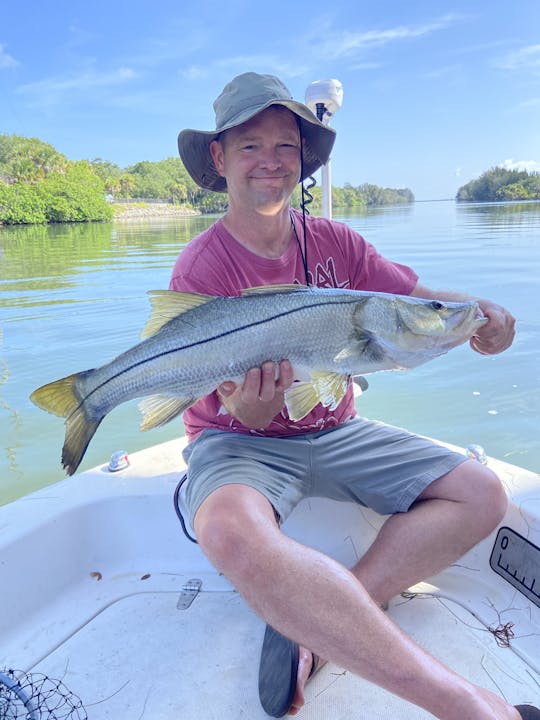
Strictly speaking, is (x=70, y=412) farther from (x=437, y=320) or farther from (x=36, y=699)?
(x=437, y=320)

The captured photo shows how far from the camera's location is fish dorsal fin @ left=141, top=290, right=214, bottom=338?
2.17 m

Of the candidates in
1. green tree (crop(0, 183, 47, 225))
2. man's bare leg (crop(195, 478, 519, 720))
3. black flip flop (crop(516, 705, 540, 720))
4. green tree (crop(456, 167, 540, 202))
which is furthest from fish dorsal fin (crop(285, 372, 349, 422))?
green tree (crop(456, 167, 540, 202))

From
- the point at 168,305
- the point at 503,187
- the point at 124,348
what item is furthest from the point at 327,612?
the point at 503,187

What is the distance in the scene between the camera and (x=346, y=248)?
9.13 feet

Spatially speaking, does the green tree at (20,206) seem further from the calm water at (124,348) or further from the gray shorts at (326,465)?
the gray shorts at (326,465)

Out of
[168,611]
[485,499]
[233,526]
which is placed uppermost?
[233,526]

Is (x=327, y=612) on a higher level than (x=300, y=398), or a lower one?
lower

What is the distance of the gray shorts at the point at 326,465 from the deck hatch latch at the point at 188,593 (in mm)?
527

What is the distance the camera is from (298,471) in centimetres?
232

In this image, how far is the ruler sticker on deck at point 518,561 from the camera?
7.40ft

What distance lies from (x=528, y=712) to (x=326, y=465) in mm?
1133

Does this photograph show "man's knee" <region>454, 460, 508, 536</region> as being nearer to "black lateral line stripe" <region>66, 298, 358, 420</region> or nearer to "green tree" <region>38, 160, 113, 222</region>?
"black lateral line stripe" <region>66, 298, 358, 420</region>

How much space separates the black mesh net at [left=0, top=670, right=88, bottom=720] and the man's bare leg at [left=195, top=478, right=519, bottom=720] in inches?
29.2

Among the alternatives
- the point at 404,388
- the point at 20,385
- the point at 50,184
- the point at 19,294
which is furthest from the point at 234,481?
the point at 50,184
